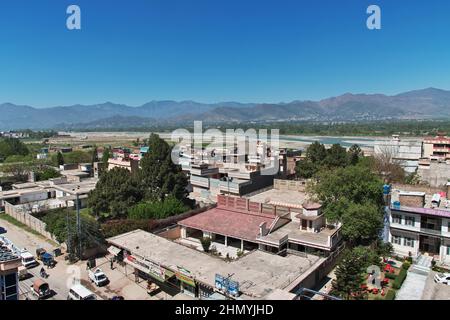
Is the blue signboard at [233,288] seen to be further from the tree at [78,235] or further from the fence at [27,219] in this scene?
the fence at [27,219]

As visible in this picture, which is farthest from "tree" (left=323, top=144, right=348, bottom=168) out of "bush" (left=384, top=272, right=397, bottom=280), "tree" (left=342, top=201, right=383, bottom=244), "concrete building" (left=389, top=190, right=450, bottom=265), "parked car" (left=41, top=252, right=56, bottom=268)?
"parked car" (left=41, top=252, right=56, bottom=268)

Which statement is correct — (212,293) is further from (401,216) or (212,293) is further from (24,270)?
(401,216)

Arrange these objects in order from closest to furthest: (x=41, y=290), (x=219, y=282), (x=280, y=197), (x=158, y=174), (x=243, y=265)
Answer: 1. (x=219, y=282)
2. (x=243, y=265)
3. (x=41, y=290)
4. (x=158, y=174)
5. (x=280, y=197)

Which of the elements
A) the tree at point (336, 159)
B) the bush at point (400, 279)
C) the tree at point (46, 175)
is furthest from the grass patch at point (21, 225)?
the tree at point (336, 159)

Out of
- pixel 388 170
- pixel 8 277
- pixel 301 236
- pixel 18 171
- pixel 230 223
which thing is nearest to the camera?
pixel 8 277

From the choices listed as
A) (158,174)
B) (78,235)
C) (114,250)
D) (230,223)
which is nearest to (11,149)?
(158,174)

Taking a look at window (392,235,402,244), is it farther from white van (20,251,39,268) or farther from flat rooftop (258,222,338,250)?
white van (20,251,39,268)

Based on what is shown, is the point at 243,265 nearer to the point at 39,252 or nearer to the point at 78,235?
the point at 78,235
